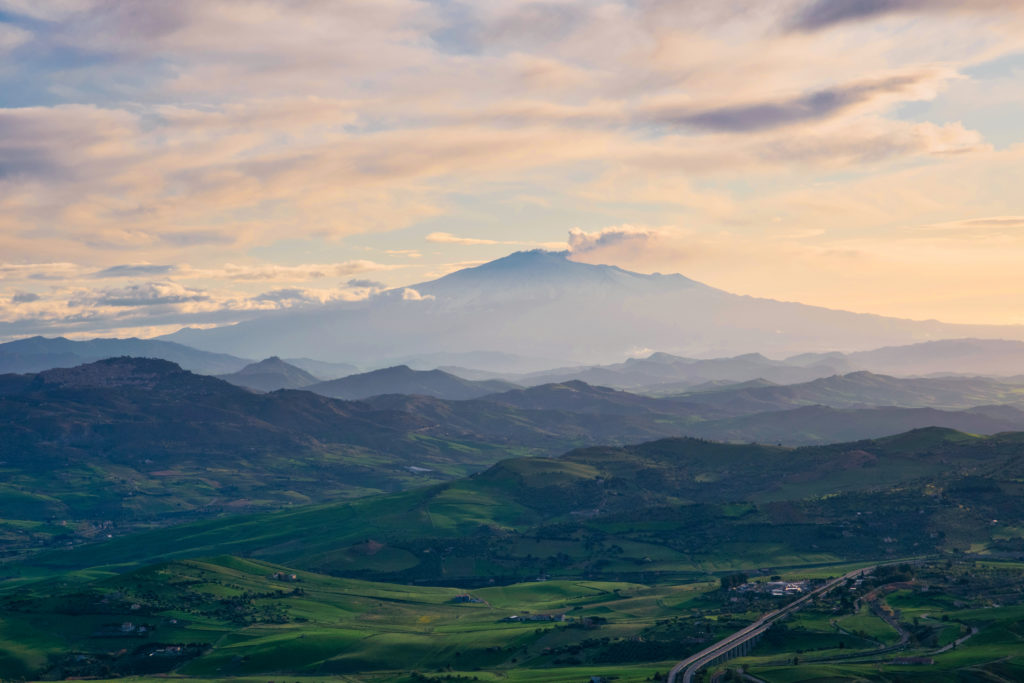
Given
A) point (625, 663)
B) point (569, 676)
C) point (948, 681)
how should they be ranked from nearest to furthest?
1. point (948, 681)
2. point (569, 676)
3. point (625, 663)

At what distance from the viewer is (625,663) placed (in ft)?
651

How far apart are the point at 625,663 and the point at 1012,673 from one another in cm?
6654

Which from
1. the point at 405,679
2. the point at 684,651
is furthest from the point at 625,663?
the point at 405,679

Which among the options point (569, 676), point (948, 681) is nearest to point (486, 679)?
point (569, 676)

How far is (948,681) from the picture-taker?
164375 millimetres

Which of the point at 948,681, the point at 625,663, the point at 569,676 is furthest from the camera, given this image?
the point at 625,663

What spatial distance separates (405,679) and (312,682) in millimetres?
17848

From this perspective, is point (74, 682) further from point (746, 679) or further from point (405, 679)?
point (746, 679)

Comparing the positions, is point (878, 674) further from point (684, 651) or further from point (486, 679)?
point (486, 679)

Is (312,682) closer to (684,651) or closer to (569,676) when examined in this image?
(569,676)

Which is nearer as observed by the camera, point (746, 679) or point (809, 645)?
point (746, 679)

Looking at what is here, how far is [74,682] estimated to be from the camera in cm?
19925

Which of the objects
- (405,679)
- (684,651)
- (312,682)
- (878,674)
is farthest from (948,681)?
(312,682)

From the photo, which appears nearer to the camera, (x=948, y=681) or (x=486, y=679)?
(x=948, y=681)
